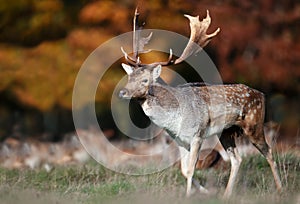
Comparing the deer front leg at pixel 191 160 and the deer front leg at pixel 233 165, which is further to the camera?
the deer front leg at pixel 233 165

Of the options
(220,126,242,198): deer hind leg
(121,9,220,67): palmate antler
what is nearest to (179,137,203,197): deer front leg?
(220,126,242,198): deer hind leg

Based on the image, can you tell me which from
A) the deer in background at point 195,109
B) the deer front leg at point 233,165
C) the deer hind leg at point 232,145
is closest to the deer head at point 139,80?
the deer in background at point 195,109

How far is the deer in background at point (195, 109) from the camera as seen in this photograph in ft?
27.6

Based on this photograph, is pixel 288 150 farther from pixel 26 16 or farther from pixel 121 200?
pixel 26 16

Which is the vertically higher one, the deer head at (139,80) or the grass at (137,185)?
the deer head at (139,80)

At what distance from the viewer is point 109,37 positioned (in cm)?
1486

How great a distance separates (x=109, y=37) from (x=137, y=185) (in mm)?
6653

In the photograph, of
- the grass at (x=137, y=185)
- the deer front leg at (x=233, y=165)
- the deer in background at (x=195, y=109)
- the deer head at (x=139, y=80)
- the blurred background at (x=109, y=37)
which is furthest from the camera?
the blurred background at (x=109, y=37)

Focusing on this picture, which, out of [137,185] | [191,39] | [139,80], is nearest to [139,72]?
[139,80]

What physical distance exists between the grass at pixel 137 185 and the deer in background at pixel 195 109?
0.25 m

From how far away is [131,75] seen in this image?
8.42 metres

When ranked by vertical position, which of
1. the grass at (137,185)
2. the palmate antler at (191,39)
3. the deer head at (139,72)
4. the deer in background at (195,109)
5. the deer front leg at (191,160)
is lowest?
the grass at (137,185)

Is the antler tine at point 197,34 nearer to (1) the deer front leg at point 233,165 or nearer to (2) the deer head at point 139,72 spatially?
(2) the deer head at point 139,72

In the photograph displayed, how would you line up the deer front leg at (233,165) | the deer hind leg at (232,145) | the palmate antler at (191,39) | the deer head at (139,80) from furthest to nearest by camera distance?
1. the deer hind leg at (232,145)
2. the palmate antler at (191,39)
3. the deer front leg at (233,165)
4. the deer head at (139,80)
